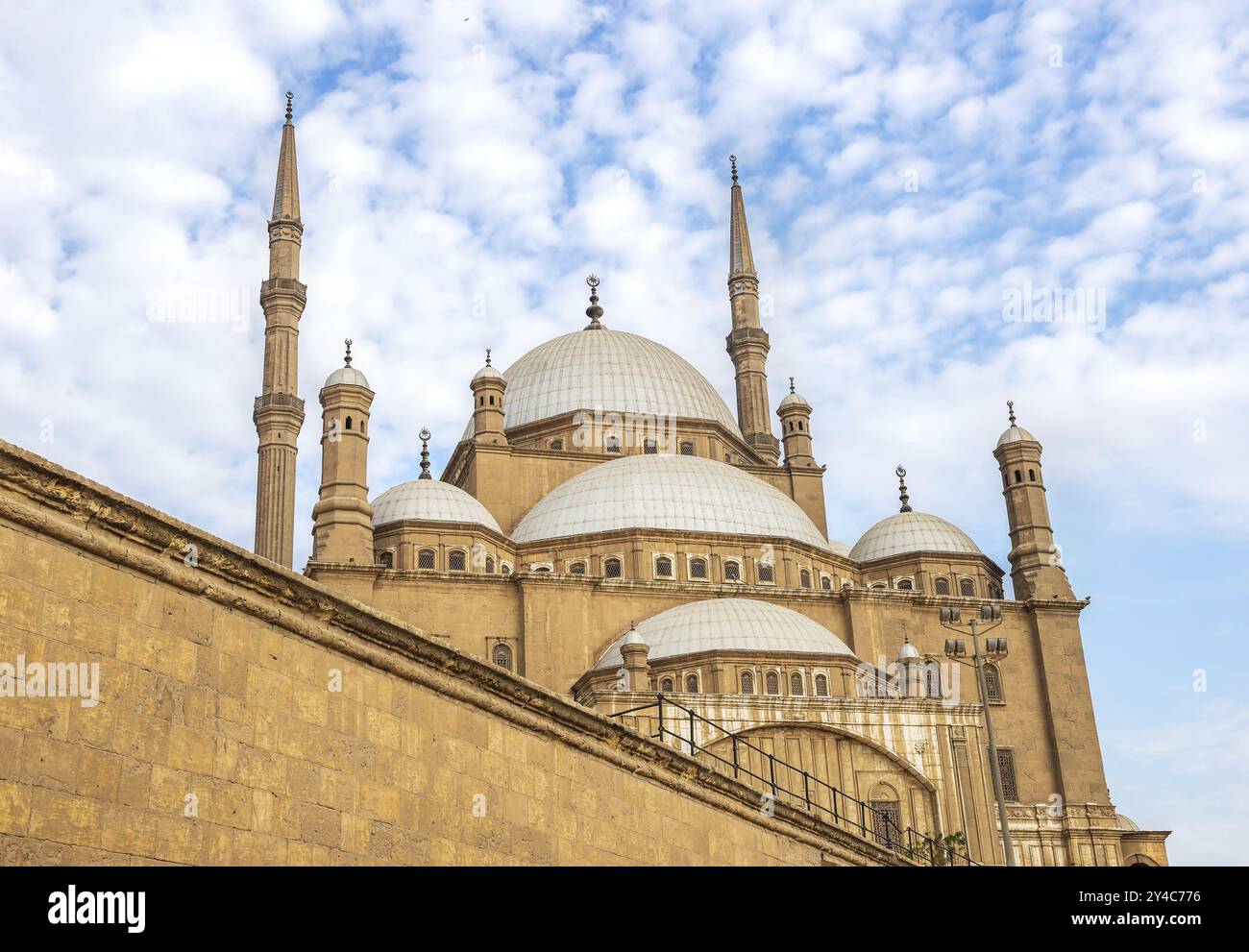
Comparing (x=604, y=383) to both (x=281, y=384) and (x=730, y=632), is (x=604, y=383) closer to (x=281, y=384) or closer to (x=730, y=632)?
(x=281, y=384)

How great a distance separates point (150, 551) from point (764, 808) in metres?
7.75

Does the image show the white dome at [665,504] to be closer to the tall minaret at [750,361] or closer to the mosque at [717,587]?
the mosque at [717,587]

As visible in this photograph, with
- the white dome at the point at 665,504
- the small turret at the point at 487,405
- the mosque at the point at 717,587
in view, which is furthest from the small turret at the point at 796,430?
the small turret at the point at 487,405

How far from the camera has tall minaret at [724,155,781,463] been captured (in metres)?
41.0

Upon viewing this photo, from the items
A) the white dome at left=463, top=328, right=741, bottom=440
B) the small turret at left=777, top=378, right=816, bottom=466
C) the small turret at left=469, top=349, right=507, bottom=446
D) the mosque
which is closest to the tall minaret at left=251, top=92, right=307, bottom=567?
the mosque

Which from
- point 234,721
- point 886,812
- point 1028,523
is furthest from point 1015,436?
point 234,721

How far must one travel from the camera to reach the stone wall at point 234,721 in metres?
5.96

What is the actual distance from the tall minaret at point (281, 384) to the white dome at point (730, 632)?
834cm

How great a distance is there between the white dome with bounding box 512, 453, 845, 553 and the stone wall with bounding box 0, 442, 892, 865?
21.6m

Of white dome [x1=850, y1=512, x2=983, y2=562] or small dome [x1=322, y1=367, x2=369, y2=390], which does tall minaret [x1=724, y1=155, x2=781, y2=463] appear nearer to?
white dome [x1=850, y1=512, x2=983, y2=562]

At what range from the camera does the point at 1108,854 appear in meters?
28.4

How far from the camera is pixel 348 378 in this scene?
1199 inches
